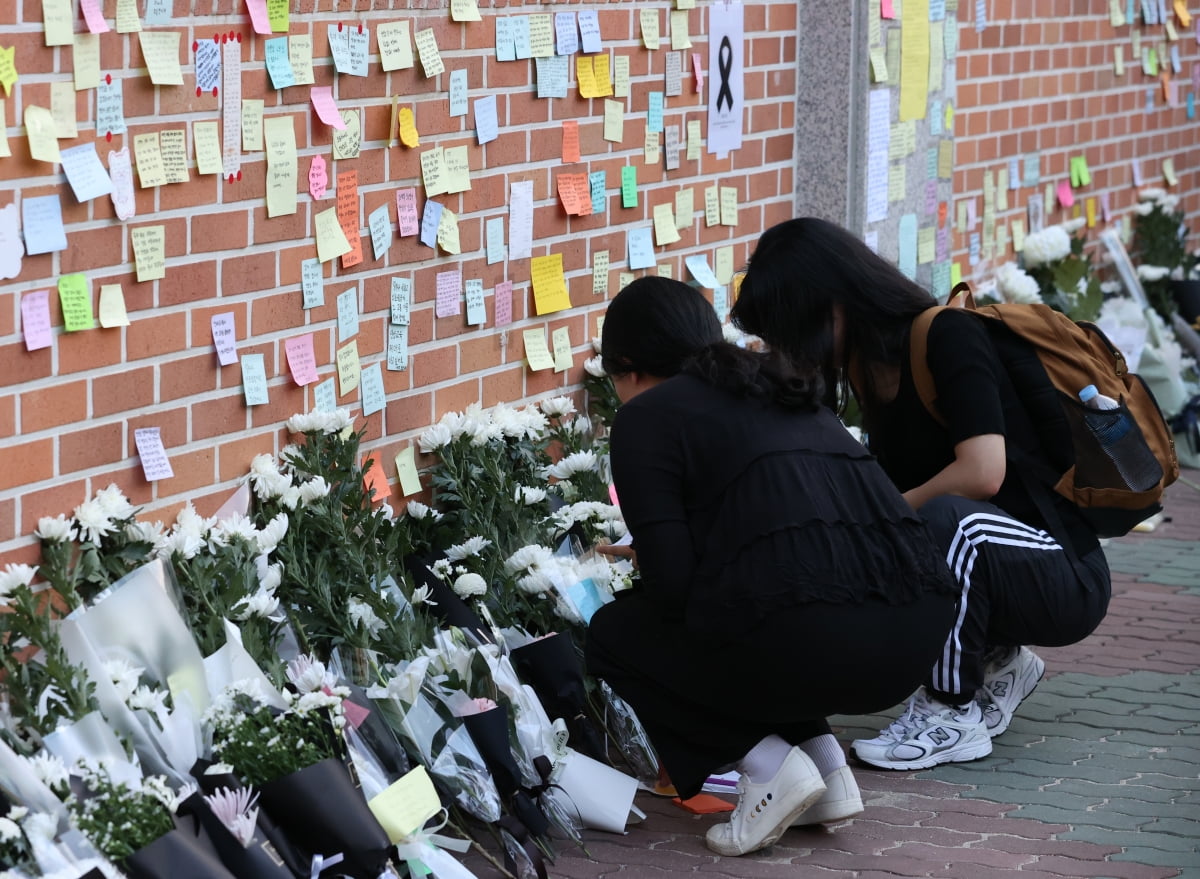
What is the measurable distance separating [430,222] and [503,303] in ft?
1.42

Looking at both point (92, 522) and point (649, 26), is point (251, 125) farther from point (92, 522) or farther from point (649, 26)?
point (649, 26)

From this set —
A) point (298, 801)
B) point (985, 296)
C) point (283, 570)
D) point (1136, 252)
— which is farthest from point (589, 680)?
point (1136, 252)

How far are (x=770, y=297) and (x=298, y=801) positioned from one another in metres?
1.57

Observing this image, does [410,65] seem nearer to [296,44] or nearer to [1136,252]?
[296,44]

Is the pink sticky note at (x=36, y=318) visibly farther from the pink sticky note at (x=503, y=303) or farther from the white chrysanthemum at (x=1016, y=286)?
the white chrysanthemum at (x=1016, y=286)

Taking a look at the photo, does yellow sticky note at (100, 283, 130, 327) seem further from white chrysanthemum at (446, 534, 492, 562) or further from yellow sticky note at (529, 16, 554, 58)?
yellow sticky note at (529, 16, 554, 58)

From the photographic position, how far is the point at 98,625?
10.6ft

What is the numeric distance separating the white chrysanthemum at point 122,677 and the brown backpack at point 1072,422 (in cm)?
197

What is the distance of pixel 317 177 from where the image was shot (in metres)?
3.97

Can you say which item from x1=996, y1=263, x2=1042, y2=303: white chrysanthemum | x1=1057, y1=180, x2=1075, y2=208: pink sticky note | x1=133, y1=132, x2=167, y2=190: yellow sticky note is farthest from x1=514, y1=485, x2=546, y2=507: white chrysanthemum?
x1=1057, y1=180, x2=1075, y2=208: pink sticky note

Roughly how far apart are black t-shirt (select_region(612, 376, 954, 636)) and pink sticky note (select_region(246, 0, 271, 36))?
1.20 m

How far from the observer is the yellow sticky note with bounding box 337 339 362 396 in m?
4.12

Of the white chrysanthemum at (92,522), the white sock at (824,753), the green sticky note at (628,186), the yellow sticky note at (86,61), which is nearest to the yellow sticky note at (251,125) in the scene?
the yellow sticky note at (86,61)

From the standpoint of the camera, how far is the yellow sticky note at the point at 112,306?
11.3 ft
